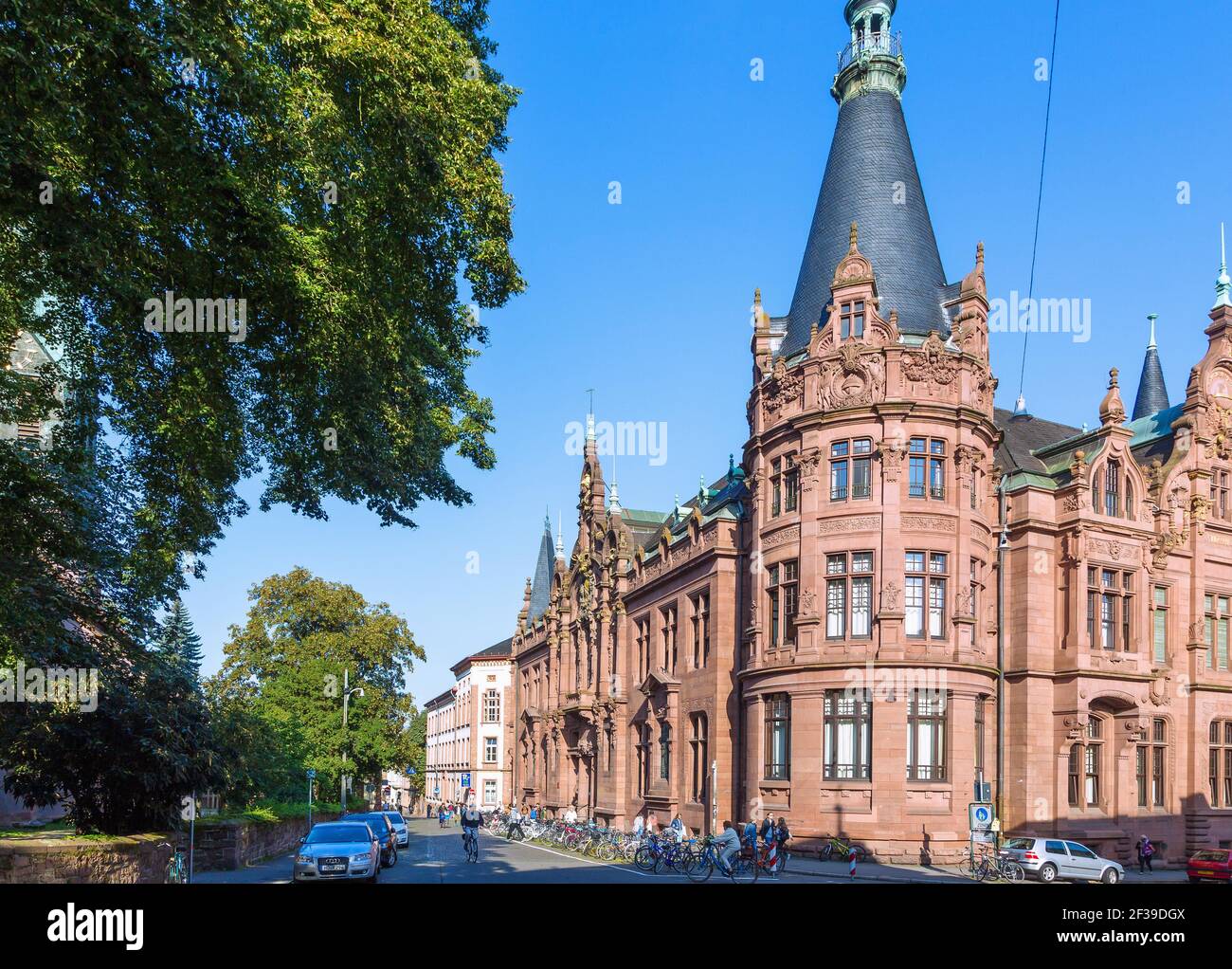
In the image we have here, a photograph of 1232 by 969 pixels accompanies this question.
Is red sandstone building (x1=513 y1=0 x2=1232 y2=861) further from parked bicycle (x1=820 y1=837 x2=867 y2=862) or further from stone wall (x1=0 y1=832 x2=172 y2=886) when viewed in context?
stone wall (x1=0 y1=832 x2=172 y2=886)

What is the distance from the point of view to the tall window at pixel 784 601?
38781mm

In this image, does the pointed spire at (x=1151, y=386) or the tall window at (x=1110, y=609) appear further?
the pointed spire at (x=1151, y=386)

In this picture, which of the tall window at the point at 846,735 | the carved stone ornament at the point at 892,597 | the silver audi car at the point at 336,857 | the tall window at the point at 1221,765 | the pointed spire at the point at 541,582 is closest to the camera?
the silver audi car at the point at 336,857

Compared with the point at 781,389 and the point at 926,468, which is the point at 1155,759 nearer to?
the point at 926,468

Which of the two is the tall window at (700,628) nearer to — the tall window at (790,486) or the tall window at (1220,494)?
the tall window at (790,486)

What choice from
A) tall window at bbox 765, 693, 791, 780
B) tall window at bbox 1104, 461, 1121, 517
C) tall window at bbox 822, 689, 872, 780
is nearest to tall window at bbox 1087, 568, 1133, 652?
tall window at bbox 1104, 461, 1121, 517

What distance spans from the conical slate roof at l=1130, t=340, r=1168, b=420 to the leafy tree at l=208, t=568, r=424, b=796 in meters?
44.7

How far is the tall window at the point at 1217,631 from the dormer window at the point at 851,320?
63.6 ft

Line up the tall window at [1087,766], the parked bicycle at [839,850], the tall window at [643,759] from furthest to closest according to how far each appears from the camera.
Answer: the tall window at [643,759], the tall window at [1087,766], the parked bicycle at [839,850]

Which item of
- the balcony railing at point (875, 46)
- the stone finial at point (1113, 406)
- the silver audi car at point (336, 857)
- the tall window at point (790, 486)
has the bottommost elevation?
the silver audi car at point (336, 857)

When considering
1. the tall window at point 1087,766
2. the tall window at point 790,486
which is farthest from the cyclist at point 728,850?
the tall window at point 1087,766

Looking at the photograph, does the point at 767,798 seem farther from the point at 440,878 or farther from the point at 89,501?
the point at 89,501

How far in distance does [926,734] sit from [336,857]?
66.2 feet

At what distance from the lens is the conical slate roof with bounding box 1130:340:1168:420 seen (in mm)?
59156
